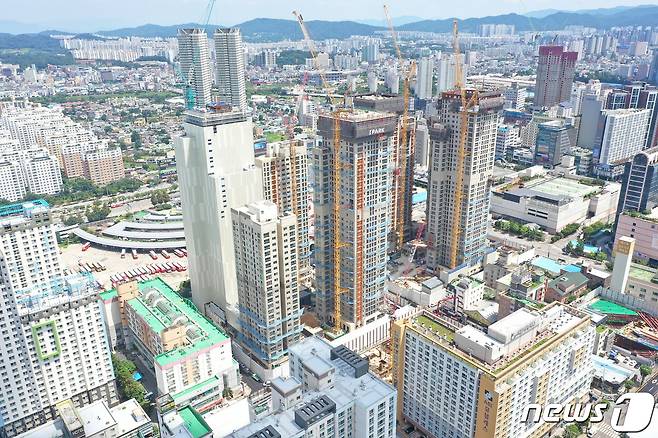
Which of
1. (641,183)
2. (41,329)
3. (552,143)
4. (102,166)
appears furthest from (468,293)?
(102,166)

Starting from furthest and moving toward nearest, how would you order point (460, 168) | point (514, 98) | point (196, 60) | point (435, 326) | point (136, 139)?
point (514, 98) → point (196, 60) → point (136, 139) → point (460, 168) → point (435, 326)

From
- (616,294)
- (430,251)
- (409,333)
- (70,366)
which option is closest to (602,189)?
(616,294)

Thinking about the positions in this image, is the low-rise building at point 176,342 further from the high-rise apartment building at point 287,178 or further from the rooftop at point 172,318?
the high-rise apartment building at point 287,178

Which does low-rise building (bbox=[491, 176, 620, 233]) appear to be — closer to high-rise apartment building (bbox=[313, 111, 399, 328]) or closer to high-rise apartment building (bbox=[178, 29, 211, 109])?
high-rise apartment building (bbox=[313, 111, 399, 328])

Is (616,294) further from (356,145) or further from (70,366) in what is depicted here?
(70,366)

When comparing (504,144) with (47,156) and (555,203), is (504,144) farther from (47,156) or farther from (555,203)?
(47,156)

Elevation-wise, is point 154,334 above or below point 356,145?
below
